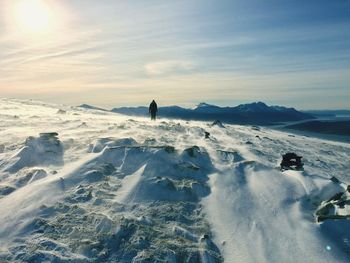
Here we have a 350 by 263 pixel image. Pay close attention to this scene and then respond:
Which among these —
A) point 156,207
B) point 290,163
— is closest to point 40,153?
point 156,207

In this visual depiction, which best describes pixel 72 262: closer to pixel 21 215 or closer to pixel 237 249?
pixel 21 215

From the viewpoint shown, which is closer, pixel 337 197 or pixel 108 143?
pixel 337 197

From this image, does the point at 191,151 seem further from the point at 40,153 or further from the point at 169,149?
the point at 40,153

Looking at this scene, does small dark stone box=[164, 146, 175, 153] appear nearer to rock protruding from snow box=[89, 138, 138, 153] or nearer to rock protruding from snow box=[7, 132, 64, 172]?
rock protruding from snow box=[89, 138, 138, 153]

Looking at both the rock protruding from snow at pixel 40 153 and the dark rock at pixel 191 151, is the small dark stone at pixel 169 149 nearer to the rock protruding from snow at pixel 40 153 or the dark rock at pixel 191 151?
the dark rock at pixel 191 151

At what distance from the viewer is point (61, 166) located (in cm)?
1488

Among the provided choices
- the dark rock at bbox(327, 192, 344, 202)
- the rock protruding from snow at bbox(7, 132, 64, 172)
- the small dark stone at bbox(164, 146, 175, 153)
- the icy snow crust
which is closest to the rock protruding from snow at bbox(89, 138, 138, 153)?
the icy snow crust

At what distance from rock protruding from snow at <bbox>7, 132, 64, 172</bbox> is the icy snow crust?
42 millimetres

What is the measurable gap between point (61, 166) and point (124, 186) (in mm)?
3208

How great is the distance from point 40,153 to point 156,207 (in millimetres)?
6937

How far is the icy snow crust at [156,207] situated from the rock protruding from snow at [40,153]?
4cm

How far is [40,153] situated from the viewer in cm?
1631

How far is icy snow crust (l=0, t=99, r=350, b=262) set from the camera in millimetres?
9742

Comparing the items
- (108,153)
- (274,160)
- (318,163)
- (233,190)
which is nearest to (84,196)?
(108,153)
